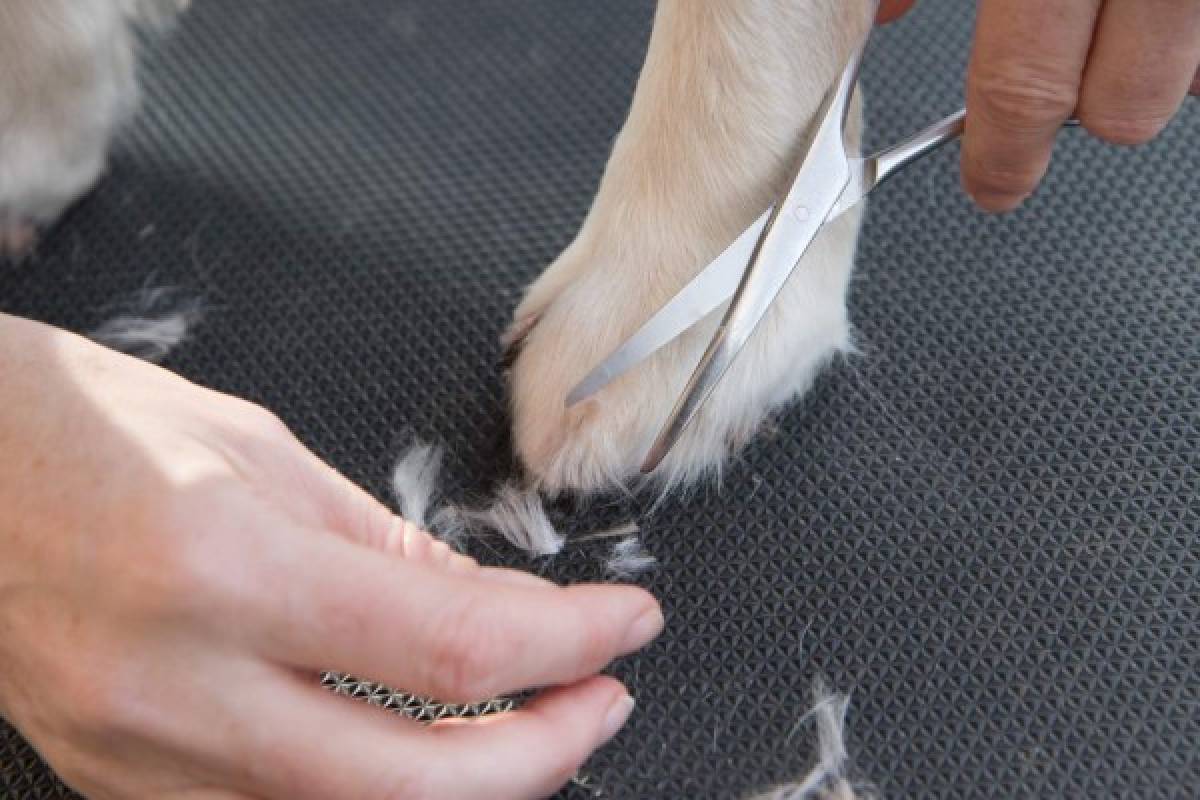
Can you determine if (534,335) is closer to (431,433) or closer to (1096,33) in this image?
(431,433)

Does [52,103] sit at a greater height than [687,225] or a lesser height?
greater

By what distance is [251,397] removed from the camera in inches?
28.4

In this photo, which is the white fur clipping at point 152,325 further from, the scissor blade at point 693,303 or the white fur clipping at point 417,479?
the scissor blade at point 693,303

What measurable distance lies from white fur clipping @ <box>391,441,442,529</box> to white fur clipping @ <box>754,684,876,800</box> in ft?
0.68

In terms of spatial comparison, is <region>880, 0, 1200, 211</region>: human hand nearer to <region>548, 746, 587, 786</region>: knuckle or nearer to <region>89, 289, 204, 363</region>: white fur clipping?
<region>548, 746, 587, 786</region>: knuckle

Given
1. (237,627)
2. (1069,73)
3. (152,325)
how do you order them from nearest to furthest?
(237,627) < (1069,73) < (152,325)

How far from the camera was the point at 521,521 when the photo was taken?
0.65 meters

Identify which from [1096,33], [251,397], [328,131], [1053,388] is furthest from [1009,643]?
[328,131]

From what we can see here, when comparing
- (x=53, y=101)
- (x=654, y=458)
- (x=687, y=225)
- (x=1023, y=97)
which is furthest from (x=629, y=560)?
(x=53, y=101)

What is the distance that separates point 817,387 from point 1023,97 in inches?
7.9

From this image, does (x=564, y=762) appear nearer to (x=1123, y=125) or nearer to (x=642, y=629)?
(x=642, y=629)

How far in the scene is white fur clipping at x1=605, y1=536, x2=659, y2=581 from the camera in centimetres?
63

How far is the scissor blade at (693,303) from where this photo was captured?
0.60m

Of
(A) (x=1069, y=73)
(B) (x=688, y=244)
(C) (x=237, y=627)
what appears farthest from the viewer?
(B) (x=688, y=244)
